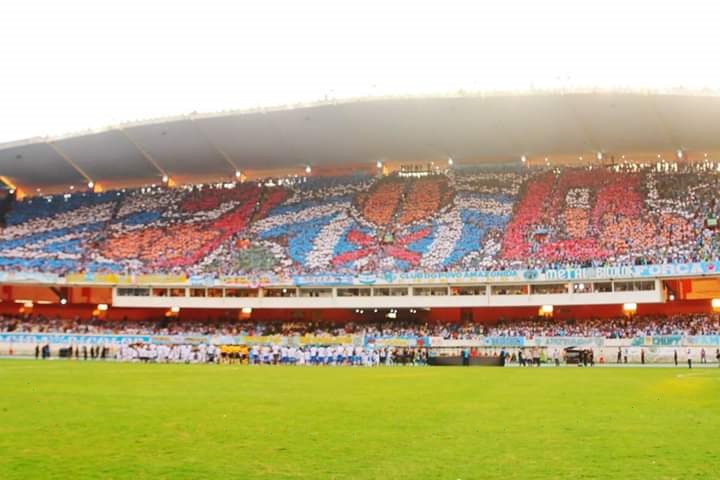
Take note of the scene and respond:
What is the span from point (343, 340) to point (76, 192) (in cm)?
3882

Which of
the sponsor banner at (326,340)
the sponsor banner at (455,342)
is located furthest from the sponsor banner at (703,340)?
the sponsor banner at (326,340)

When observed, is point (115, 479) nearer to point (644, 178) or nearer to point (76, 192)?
point (644, 178)

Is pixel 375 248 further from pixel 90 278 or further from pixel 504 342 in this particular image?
pixel 90 278

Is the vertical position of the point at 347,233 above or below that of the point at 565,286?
above

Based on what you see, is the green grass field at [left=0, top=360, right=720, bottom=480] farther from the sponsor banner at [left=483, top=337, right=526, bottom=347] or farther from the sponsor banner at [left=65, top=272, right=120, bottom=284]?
the sponsor banner at [left=65, top=272, right=120, bottom=284]

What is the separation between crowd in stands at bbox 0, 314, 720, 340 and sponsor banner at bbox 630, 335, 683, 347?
52.5 inches

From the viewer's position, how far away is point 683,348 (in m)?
43.9

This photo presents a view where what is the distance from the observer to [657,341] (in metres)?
45.2

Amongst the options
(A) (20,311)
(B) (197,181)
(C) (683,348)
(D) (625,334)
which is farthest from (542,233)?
(A) (20,311)

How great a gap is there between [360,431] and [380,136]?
52317 mm

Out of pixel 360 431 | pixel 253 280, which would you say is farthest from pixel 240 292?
pixel 360 431

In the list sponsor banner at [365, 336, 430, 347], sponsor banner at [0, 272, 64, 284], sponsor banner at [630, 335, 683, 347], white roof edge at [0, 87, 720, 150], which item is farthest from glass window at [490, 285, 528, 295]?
sponsor banner at [0, 272, 64, 284]

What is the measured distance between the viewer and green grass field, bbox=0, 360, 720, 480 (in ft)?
35.5

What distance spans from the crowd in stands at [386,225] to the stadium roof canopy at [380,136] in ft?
7.46
